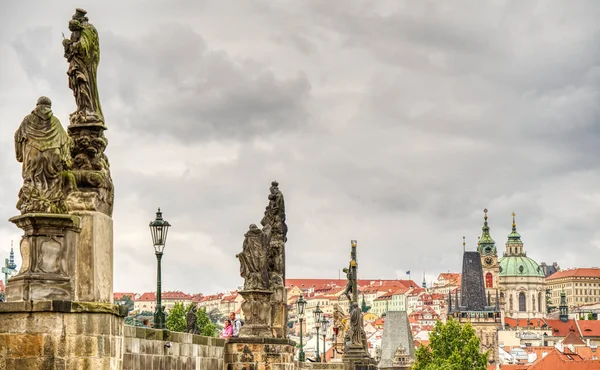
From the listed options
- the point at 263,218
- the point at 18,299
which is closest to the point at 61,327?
the point at 18,299

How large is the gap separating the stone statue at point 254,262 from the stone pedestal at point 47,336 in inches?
387

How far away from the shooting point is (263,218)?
71.1ft

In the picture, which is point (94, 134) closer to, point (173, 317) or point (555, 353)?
point (173, 317)

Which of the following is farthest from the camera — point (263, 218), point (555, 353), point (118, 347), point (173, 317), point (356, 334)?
point (555, 353)

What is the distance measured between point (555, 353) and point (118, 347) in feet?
397

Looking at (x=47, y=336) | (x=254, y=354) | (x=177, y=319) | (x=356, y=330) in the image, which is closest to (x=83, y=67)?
(x=47, y=336)

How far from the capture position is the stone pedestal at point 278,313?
20422 mm

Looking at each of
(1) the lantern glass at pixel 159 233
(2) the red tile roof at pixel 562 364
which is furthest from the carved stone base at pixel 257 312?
(2) the red tile roof at pixel 562 364

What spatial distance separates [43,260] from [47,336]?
2.39 ft

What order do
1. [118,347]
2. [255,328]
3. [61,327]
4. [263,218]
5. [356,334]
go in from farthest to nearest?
[356,334], [263,218], [255,328], [118,347], [61,327]

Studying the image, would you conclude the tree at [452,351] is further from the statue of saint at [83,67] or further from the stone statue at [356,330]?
the statue of saint at [83,67]

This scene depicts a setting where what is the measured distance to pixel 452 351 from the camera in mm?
96875

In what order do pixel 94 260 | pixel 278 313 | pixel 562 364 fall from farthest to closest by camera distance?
pixel 562 364 → pixel 278 313 → pixel 94 260

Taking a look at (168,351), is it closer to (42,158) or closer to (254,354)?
(254,354)
